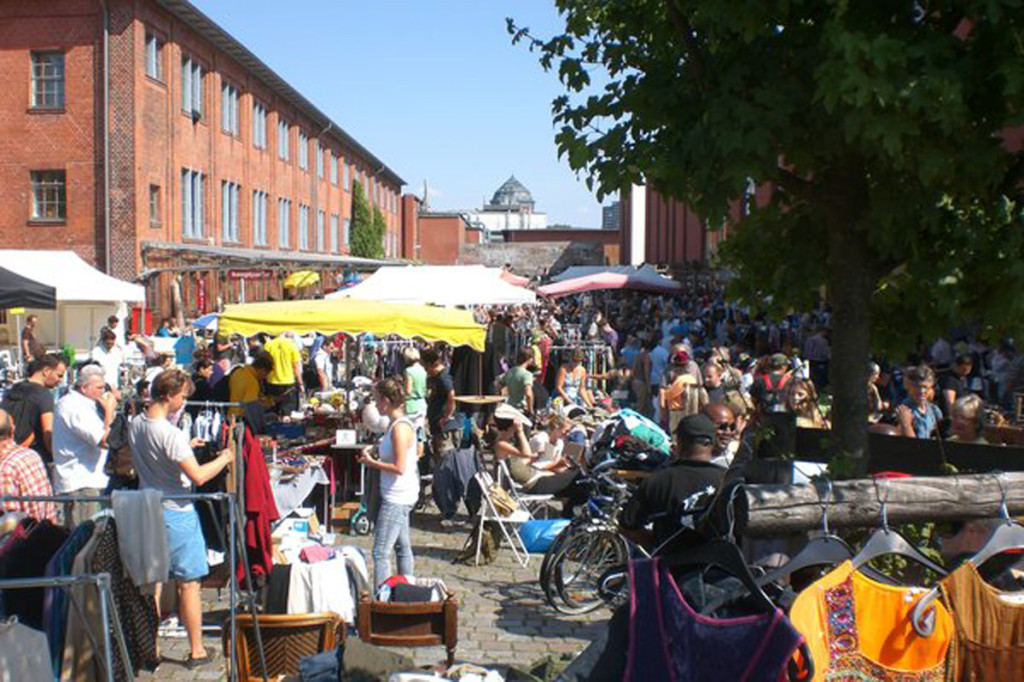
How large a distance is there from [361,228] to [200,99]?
32418 mm

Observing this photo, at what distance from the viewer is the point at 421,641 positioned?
6840 mm

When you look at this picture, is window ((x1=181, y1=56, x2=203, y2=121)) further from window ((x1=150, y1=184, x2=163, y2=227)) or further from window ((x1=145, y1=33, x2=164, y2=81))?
window ((x1=150, y1=184, x2=163, y2=227))

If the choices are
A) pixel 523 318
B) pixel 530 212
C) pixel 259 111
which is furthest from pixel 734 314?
pixel 530 212

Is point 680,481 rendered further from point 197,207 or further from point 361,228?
point 361,228

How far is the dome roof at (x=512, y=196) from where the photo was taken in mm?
160000

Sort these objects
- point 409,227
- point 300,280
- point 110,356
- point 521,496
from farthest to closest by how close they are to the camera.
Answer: point 409,227, point 300,280, point 110,356, point 521,496

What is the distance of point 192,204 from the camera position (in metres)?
37.3

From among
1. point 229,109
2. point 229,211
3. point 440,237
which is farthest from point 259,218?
point 440,237

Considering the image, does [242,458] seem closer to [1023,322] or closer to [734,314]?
[1023,322]

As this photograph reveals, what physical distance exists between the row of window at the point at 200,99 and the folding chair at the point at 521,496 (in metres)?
25.3

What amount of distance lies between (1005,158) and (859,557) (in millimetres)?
1629

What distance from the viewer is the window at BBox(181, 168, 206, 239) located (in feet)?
119

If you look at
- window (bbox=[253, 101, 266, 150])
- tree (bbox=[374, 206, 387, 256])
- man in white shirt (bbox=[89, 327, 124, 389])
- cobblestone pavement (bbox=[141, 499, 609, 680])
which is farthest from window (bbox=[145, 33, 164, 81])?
tree (bbox=[374, 206, 387, 256])

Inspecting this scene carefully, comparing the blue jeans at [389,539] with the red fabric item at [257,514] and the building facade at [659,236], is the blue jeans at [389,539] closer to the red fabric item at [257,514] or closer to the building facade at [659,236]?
the red fabric item at [257,514]
